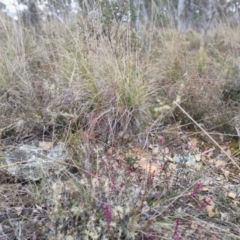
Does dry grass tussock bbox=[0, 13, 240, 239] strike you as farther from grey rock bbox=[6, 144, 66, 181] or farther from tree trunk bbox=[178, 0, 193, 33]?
tree trunk bbox=[178, 0, 193, 33]

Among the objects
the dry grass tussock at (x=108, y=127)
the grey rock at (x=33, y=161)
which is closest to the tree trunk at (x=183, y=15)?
the dry grass tussock at (x=108, y=127)

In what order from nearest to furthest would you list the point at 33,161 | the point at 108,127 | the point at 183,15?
1. the point at 33,161
2. the point at 108,127
3. the point at 183,15

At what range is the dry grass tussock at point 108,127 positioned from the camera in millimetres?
1213

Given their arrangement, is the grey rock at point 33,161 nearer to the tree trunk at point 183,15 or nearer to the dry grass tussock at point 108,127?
the dry grass tussock at point 108,127

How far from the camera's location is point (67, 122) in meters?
1.95

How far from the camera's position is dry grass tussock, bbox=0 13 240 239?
3.98 feet

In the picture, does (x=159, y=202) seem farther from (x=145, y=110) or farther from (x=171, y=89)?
(x=171, y=89)

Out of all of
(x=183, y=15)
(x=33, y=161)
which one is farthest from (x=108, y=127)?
(x=183, y=15)

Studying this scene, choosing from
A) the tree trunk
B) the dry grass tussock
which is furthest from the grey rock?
the tree trunk

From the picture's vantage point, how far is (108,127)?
1891 millimetres

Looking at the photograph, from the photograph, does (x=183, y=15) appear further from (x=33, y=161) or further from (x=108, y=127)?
(x=33, y=161)

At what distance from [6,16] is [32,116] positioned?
63.7 inches

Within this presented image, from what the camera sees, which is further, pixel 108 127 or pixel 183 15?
pixel 183 15

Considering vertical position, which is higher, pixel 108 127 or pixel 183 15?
pixel 183 15
